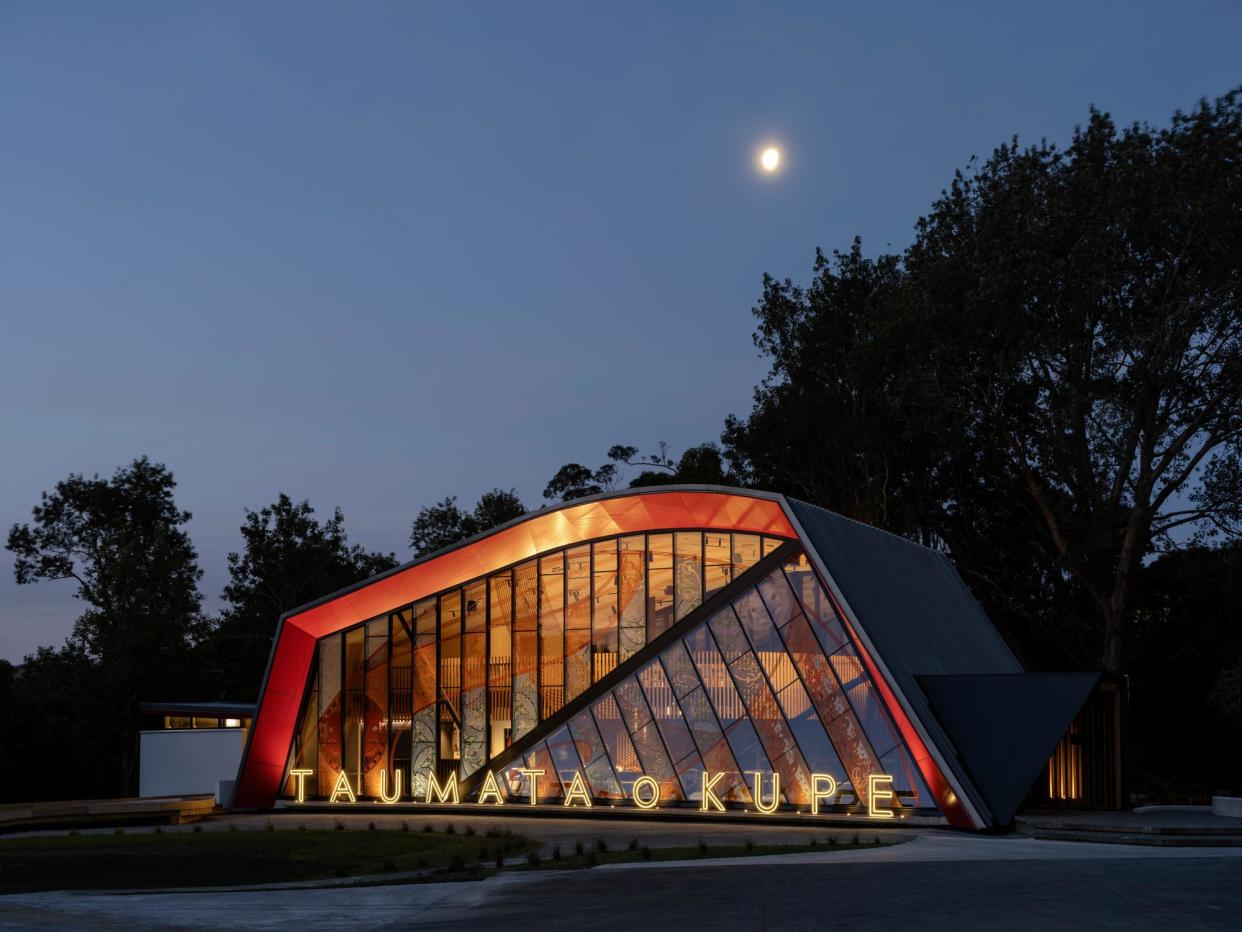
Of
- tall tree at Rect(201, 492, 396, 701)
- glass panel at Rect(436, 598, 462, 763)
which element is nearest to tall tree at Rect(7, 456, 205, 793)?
tall tree at Rect(201, 492, 396, 701)

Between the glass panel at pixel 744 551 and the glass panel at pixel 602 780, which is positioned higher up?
the glass panel at pixel 744 551

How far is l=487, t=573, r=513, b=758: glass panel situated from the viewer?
29312 millimetres

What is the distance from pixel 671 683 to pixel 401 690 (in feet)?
22.9

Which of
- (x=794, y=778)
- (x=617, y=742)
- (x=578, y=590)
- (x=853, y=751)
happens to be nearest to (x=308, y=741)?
(x=578, y=590)

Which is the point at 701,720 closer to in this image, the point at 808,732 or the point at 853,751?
the point at 808,732

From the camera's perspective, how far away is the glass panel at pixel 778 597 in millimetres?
25406

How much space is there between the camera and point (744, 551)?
93.3 feet

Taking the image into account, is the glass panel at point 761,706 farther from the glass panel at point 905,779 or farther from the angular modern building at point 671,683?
the glass panel at point 905,779

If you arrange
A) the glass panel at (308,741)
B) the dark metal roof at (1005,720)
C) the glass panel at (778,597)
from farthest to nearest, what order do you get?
1. the glass panel at (308,741)
2. the glass panel at (778,597)
3. the dark metal roof at (1005,720)

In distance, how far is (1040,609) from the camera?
49031 mm

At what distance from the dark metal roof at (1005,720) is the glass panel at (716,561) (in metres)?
5.58

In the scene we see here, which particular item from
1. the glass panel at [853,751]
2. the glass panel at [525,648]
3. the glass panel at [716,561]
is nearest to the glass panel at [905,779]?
the glass panel at [853,751]

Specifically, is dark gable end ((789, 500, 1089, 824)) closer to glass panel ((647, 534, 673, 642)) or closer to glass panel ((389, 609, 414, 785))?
glass panel ((647, 534, 673, 642))

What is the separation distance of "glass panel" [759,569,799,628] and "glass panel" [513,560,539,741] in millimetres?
6050
